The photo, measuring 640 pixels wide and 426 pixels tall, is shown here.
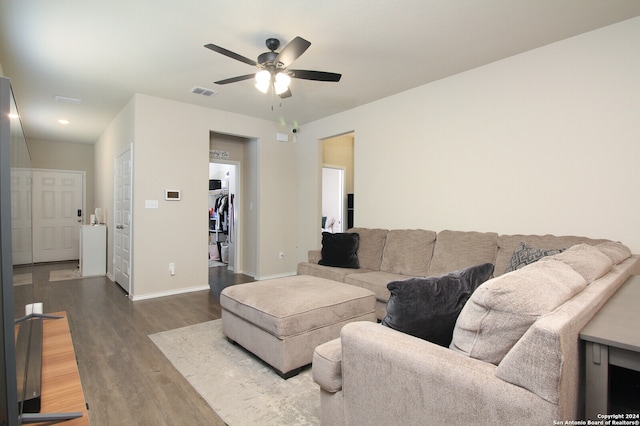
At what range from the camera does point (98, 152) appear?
7.18m

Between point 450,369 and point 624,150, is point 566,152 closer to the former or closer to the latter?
point 624,150

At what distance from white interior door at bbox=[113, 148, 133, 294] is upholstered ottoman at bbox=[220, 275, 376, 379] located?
257 cm

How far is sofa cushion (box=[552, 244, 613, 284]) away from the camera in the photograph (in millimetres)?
1465

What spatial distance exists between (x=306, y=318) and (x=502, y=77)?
3.05 m

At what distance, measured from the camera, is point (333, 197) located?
7.07 m

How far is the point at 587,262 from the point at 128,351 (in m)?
3.26

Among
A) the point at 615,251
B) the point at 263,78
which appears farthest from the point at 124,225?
the point at 615,251

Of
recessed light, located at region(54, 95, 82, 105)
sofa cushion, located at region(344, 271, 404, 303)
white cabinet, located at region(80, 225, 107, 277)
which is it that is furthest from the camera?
white cabinet, located at region(80, 225, 107, 277)

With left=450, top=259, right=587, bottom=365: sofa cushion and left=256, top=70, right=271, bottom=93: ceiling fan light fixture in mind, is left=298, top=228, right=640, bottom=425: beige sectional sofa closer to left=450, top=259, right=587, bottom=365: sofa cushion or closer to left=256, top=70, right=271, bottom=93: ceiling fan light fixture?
left=450, top=259, right=587, bottom=365: sofa cushion

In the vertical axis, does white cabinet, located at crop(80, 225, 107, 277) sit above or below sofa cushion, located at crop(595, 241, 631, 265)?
below

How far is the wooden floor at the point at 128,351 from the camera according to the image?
1.91 metres

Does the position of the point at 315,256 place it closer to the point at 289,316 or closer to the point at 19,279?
the point at 289,316

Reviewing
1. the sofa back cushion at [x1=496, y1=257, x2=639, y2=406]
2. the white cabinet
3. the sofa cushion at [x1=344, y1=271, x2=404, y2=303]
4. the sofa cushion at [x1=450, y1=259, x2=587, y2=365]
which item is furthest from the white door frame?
the sofa back cushion at [x1=496, y1=257, x2=639, y2=406]

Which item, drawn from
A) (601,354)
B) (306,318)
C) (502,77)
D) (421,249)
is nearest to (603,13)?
(502,77)
